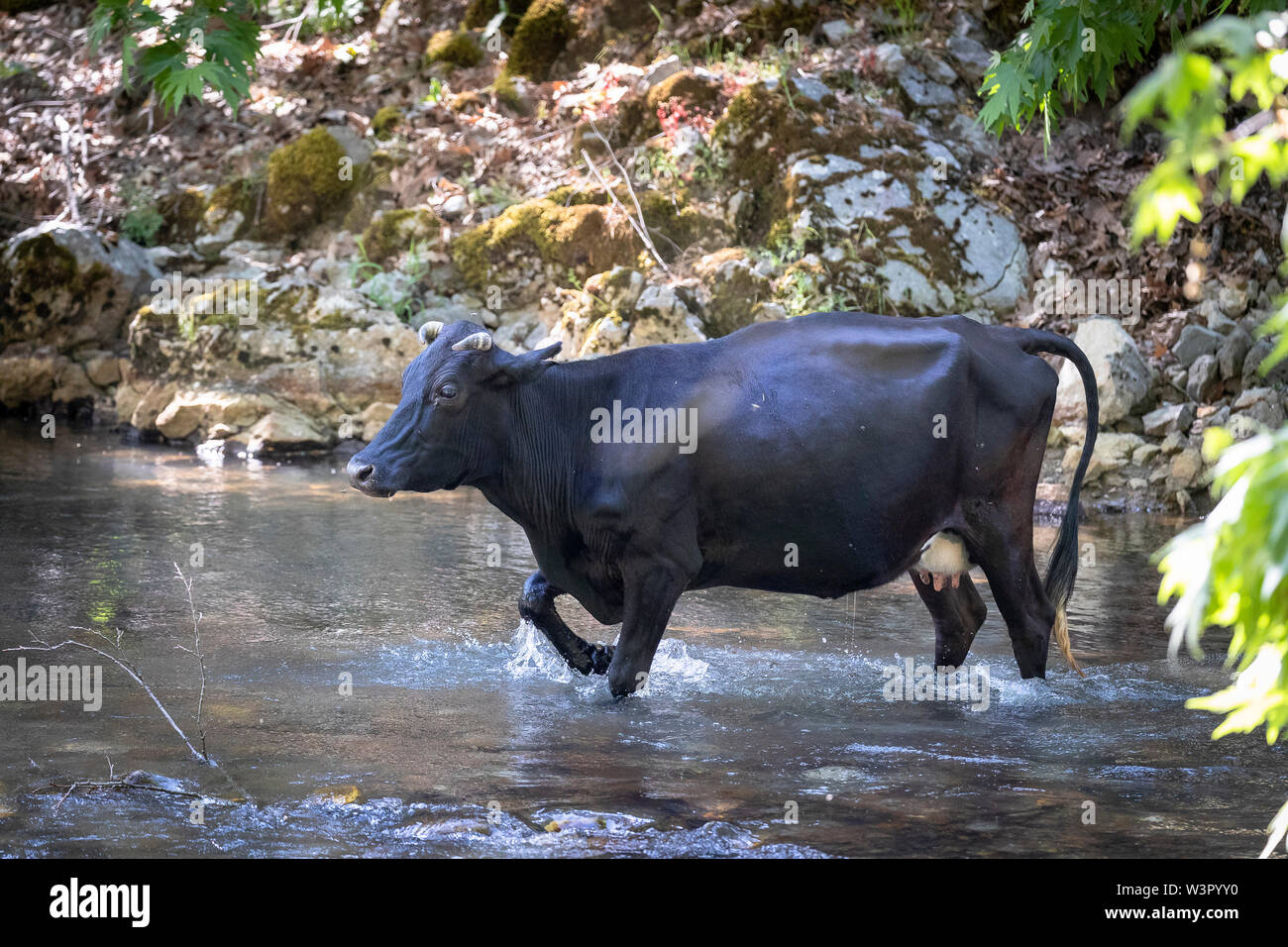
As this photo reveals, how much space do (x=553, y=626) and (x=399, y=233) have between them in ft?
31.0

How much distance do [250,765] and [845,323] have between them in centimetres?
Answer: 349

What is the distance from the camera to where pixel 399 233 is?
15.6 metres

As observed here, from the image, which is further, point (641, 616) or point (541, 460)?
point (541, 460)

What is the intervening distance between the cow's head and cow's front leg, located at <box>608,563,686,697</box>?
0.94 m

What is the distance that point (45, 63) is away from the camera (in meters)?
19.8

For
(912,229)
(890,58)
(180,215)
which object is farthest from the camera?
(180,215)

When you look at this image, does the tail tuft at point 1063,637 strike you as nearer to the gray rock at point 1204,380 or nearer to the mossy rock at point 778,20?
the gray rock at point 1204,380

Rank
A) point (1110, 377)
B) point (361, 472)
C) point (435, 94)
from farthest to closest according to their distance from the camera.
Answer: point (435, 94) < point (1110, 377) < point (361, 472)

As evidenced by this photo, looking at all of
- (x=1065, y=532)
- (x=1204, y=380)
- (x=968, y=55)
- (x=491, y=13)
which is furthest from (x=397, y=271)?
(x=1065, y=532)

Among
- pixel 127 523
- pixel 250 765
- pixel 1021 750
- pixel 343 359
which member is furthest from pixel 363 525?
pixel 1021 750

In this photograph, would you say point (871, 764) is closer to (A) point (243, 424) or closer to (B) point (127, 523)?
(B) point (127, 523)

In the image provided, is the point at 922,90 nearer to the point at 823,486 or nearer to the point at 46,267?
the point at 46,267

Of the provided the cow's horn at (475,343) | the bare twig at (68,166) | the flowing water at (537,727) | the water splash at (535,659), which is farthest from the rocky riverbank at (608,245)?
the cow's horn at (475,343)

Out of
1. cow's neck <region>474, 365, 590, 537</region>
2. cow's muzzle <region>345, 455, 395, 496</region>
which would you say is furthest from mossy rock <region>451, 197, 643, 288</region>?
cow's muzzle <region>345, 455, 395, 496</region>
